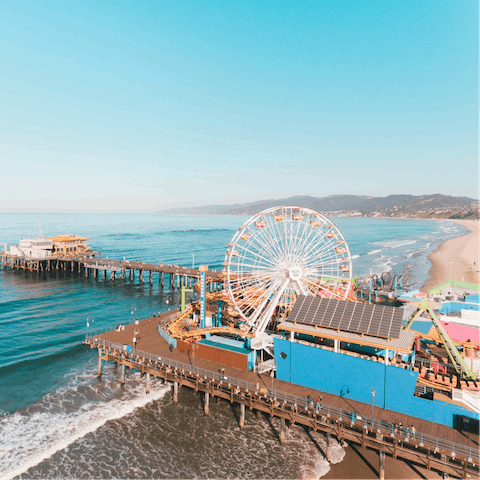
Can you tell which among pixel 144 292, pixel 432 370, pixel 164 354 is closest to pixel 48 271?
pixel 144 292

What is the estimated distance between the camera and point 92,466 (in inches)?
1005

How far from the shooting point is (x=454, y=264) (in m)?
105

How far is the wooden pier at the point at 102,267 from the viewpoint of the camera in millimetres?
86188

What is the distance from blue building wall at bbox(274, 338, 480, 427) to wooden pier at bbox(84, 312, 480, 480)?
0.62 m

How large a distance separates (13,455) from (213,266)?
82156 mm

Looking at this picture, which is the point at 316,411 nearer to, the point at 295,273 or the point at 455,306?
the point at 295,273

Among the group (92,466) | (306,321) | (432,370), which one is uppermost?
(306,321)

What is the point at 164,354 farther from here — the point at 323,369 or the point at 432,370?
the point at 432,370

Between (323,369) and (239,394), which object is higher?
(323,369)

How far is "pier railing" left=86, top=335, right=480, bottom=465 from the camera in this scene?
2167 cm

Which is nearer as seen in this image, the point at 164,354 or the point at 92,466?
the point at 92,466

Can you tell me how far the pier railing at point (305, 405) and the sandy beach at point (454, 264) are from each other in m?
59.2

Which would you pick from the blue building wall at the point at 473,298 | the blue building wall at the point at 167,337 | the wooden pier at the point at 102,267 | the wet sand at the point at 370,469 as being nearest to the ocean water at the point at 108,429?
the wet sand at the point at 370,469

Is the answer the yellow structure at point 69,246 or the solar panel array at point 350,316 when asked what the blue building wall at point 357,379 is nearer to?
the solar panel array at point 350,316
